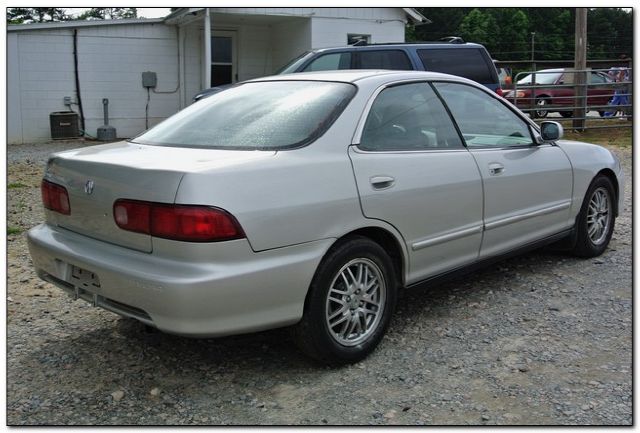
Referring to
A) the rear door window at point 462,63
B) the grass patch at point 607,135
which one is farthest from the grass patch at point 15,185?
the grass patch at point 607,135

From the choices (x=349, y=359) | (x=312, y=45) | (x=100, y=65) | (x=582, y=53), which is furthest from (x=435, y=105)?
(x=582, y=53)

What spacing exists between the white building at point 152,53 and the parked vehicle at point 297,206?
11.4m

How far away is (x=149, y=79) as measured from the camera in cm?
1590

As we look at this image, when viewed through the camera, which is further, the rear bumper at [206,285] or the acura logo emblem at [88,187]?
the acura logo emblem at [88,187]

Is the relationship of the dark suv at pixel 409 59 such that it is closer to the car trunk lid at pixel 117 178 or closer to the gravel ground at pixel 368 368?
the gravel ground at pixel 368 368

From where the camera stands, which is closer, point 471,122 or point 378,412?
point 378,412

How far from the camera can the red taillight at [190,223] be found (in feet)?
9.44

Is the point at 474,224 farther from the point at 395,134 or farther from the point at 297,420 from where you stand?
the point at 297,420

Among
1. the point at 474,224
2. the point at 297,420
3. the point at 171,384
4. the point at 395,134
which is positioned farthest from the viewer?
the point at 474,224

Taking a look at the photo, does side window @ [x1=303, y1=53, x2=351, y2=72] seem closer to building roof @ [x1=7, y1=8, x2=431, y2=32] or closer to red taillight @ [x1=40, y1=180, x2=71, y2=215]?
building roof @ [x1=7, y1=8, x2=431, y2=32]

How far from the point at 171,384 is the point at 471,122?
246 cm

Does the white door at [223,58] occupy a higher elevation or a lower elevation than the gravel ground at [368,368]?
higher

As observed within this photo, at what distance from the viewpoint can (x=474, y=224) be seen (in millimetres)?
4113

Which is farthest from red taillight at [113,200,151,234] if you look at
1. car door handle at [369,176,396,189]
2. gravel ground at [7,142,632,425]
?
car door handle at [369,176,396,189]
